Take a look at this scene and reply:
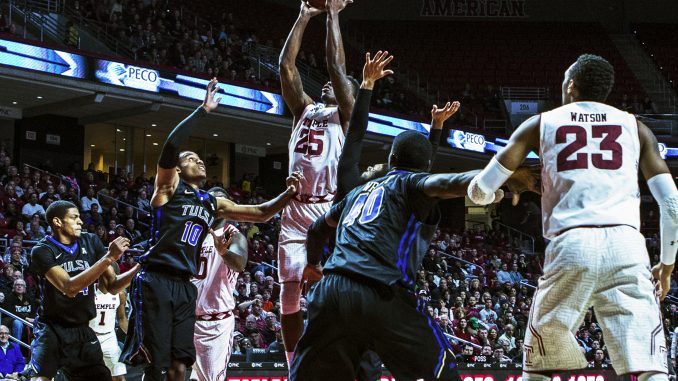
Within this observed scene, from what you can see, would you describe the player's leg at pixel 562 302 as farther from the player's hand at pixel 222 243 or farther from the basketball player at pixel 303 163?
the player's hand at pixel 222 243

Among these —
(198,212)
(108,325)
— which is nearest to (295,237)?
(198,212)

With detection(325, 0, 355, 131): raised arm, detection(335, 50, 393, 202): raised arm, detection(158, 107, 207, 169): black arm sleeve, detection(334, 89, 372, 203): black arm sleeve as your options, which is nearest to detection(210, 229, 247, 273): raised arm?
detection(158, 107, 207, 169): black arm sleeve

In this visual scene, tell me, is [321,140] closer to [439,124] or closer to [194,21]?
[439,124]

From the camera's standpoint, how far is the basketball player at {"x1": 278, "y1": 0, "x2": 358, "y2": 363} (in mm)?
7246

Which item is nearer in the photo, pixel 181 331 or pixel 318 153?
pixel 181 331

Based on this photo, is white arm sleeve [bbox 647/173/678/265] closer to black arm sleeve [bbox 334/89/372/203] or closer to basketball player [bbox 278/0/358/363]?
black arm sleeve [bbox 334/89/372/203]

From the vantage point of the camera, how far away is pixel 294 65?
24.0 ft

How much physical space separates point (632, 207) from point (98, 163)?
79.2 feet

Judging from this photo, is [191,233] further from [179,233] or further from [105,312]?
[105,312]

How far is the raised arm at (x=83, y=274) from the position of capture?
6672mm

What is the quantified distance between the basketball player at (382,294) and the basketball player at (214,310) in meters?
2.89

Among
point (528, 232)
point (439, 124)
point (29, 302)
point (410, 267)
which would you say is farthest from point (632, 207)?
point (528, 232)

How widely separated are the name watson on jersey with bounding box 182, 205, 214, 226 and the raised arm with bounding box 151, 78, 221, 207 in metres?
0.17

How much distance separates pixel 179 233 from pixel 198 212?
0.78 feet
